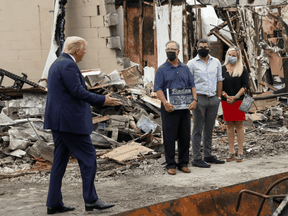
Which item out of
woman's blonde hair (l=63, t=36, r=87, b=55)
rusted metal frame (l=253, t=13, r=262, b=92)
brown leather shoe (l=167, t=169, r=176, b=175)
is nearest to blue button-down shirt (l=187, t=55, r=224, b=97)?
brown leather shoe (l=167, t=169, r=176, b=175)

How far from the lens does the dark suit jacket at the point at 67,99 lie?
12.4 ft

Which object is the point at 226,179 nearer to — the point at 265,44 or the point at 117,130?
the point at 117,130

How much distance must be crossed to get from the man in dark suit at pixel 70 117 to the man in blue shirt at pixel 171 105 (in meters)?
2.08

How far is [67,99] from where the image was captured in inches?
150

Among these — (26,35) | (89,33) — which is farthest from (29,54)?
(89,33)

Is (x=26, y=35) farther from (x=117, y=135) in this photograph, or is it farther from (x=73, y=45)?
(x=73, y=45)

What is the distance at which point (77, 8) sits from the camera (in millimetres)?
11672

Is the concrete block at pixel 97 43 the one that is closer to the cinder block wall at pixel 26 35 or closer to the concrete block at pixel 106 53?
the concrete block at pixel 106 53

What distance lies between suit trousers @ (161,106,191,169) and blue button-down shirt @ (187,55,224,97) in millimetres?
542

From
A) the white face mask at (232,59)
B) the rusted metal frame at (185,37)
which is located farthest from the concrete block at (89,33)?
the white face mask at (232,59)

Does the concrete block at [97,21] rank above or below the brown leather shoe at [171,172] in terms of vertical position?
above

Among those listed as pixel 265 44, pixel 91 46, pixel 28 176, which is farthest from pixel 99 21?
pixel 28 176

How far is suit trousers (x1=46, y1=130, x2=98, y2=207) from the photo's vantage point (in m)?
3.86

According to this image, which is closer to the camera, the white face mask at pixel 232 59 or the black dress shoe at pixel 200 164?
the black dress shoe at pixel 200 164
